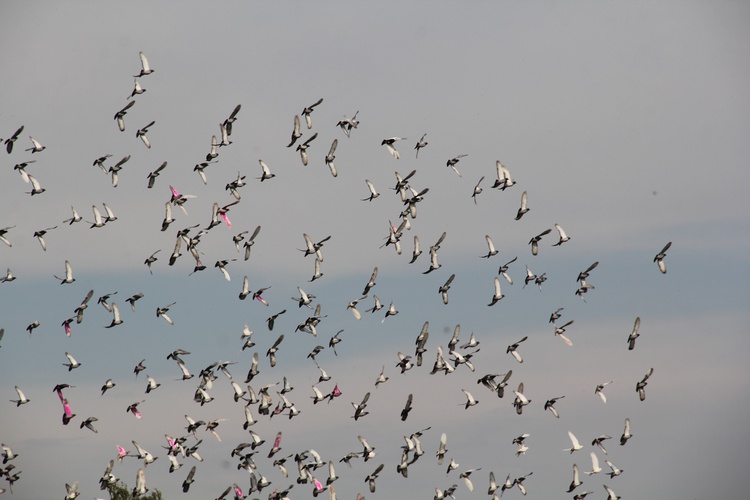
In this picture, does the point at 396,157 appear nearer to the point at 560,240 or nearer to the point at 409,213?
the point at 409,213

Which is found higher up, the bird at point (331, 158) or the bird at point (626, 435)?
the bird at point (331, 158)

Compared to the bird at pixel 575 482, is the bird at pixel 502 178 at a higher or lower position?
higher

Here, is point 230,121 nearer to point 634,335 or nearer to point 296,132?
point 296,132

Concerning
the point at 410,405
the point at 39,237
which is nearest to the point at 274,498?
the point at 410,405

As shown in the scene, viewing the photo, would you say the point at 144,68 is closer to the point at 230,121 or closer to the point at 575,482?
the point at 230,121

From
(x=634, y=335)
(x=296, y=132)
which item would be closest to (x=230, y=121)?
(x=296, y=132)

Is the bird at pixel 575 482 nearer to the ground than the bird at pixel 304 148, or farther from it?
nearer to the ground

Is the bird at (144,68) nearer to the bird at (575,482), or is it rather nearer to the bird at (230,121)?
the bird at (230,121)

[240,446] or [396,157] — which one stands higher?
[396,157]

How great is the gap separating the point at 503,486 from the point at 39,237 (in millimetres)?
37923

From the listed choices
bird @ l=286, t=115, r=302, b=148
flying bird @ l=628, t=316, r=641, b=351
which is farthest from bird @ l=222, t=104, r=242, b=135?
flying bird @ l=628, t=316, r=641, b=351

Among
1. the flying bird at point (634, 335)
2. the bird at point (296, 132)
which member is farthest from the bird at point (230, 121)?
the flying bird at point (634, 335)

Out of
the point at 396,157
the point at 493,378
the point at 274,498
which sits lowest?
the point at 274,498

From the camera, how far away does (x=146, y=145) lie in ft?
274
